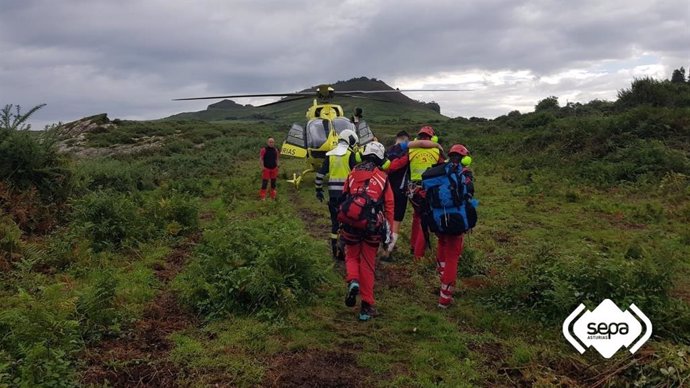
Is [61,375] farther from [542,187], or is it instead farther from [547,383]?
[542,187]

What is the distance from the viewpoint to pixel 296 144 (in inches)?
640

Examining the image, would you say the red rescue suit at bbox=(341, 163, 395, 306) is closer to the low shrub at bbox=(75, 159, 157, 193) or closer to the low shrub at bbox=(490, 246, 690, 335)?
the low shrub at bbox=(490, 246, 690, 335)

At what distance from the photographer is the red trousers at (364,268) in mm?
6258

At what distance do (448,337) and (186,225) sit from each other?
7.13 meters

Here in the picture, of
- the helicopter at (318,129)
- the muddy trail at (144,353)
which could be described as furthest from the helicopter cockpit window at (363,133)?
the muddy trail at (144,353)

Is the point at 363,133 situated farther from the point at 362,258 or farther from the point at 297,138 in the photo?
the point at 362,258

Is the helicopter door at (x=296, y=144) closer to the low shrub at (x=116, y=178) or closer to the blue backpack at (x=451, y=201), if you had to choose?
the low shrub at (x=116, y=178)

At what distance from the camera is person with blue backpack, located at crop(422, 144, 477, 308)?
635 cm

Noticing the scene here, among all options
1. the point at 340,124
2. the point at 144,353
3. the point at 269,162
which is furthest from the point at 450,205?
the point at 340,124

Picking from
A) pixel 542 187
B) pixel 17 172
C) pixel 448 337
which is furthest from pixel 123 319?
pixel 542 187

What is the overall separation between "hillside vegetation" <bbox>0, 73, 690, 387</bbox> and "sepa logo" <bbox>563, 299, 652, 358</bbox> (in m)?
0.12

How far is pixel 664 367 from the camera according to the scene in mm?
4203

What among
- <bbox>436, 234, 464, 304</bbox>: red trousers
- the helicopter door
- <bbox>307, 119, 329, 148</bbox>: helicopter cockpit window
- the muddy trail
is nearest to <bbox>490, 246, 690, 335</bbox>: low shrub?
<bbox>436, 234, 464, 304</bbox>: red trousers

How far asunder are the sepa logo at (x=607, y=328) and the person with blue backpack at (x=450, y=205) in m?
1.63
